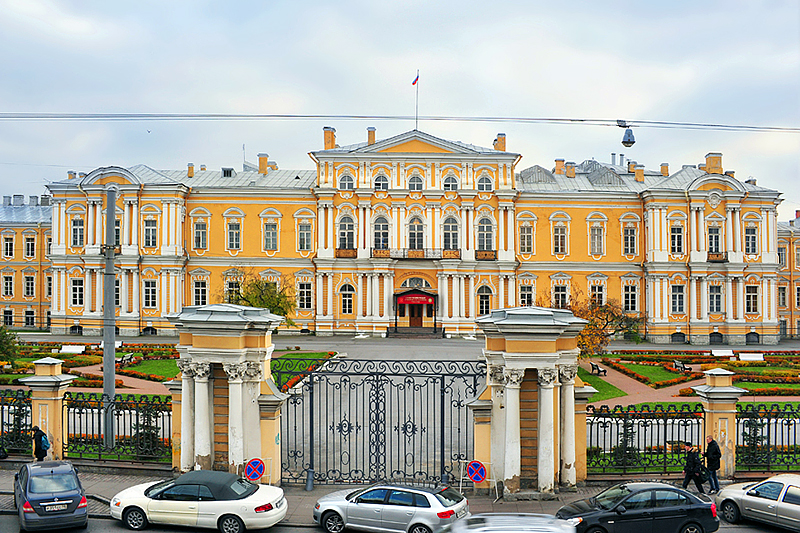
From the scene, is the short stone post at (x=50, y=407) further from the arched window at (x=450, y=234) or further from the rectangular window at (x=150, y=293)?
the arched window at (x=450, y=234)

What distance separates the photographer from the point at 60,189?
4438 cm

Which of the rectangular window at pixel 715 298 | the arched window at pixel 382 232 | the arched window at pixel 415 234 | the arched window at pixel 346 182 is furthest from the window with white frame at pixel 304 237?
the rectangular window at pixel 715 298

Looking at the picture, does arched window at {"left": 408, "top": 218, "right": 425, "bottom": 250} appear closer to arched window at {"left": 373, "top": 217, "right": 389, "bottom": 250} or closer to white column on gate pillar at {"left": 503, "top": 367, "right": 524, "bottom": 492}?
arched window at {"left": 373, "top": 217, "right": 389, "bottom": 250}

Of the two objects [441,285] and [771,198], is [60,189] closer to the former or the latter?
[441,285]

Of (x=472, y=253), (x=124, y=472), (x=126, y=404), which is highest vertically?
(x=472, y=253)

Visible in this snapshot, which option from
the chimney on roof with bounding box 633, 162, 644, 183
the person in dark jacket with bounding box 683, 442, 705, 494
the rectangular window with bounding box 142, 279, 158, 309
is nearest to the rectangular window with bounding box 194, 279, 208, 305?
the rectangular window with bounding box 142, 279, 158, 309

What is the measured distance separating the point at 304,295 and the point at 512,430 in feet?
112

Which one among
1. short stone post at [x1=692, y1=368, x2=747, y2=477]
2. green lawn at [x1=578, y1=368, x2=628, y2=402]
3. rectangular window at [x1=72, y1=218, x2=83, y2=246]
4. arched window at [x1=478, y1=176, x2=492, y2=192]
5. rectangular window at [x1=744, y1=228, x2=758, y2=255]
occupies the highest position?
arched window at [x1=478, y1=176, x2=492, y2=192]

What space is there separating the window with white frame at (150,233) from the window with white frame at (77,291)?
5.26 m

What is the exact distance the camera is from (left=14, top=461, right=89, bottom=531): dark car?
10242 millimetres

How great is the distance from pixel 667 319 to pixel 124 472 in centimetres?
3816

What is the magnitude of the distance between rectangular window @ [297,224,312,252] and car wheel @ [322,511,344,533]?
1399 inches

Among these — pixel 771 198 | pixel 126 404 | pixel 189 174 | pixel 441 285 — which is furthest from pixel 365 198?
pixel 126 404

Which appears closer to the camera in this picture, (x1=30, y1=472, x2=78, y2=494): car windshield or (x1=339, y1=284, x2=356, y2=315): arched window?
(x1=30, y1=472, x2=78, y2=494): car windshield
